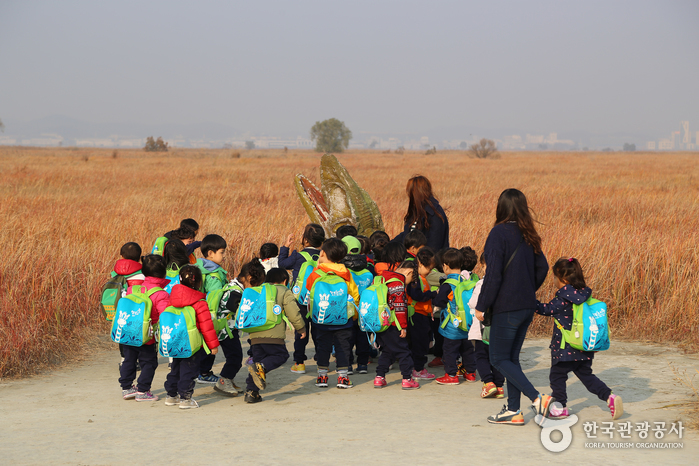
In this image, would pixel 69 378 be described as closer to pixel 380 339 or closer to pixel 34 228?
pixel 380 339

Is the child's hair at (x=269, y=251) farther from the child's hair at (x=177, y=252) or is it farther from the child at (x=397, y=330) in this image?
the child at (x=397, y=330)

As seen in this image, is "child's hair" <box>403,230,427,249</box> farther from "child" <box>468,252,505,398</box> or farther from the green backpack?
"child" <box>468,252,505,398</box>

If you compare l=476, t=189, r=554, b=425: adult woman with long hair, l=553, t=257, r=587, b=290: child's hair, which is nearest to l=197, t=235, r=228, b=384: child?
l=476, t=189, r=554, b=425: adult woman with long hair

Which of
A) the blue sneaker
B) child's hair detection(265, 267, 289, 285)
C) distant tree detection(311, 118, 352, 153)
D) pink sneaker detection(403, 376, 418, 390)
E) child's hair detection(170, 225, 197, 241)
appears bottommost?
the blue sneaker

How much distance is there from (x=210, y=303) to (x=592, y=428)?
9.49 ft

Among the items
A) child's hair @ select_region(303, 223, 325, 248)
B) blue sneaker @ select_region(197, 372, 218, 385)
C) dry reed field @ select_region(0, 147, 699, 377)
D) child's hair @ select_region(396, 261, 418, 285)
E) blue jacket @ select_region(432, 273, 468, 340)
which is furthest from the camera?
dry reed field @ select_region(0, 147, 699, 377)

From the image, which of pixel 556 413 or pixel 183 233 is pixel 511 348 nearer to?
pixel 556 413

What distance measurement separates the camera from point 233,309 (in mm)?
4777

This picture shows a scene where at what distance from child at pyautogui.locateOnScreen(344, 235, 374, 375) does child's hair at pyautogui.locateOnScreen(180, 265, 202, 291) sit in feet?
4.28

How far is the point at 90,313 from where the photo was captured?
7.05 meters

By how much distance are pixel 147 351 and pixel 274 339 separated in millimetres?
999

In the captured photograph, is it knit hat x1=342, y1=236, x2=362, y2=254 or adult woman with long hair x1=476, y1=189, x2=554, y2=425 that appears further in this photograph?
knit hat x1=342, y1=236, x2=362, y2=254

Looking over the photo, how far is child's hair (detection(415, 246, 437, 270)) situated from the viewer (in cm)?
520

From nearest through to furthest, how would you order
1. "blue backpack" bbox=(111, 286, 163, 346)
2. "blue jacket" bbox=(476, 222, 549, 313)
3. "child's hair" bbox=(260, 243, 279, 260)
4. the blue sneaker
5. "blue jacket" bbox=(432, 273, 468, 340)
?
"blue jacket" bbox=(476, 222, 549, 313) < "blue backpack" bbox=(111, 286, 163, 346) < "blue jacket" bbox=(432, 273, 468, 340) < the blue sneaker < "child's hair" bbox=(260, 243, 279, 260)
